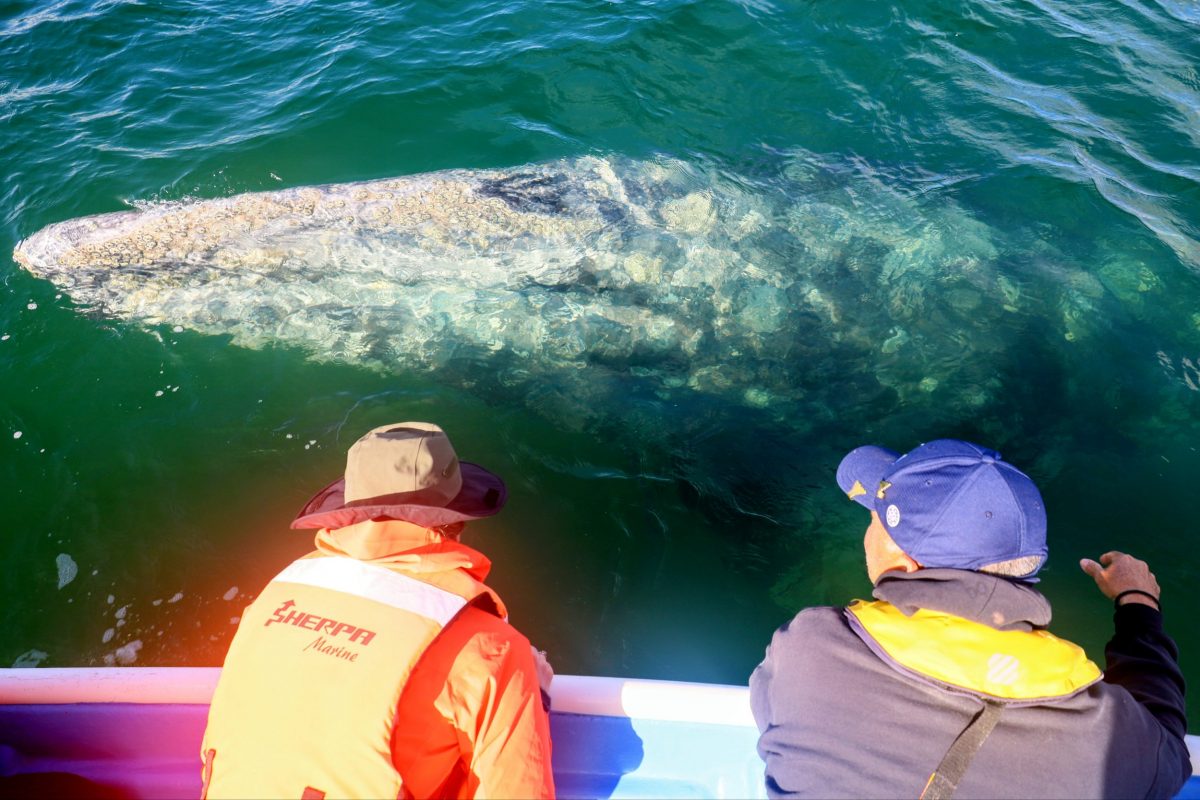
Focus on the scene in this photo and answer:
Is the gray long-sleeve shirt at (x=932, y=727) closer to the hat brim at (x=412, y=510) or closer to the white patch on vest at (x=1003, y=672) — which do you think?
the white patch on vest at (x=1003, y=672)

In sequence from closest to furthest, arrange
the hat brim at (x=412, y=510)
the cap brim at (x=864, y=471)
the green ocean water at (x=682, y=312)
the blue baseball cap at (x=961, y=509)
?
the blue baseball cap at (x=961, y=509), the hat brim at (x=412, y=510), the cap brim at (x=864, y=471), the green ocean water at (x=682, y=312)

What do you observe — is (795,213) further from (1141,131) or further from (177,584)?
(177,584)

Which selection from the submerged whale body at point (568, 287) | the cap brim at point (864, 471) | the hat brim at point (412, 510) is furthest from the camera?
the submerged whale body at point (568, 287)

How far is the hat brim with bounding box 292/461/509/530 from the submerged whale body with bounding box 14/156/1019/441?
3.00 metres

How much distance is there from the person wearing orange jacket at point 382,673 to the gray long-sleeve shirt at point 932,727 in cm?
91

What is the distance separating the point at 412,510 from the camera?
2.92 meters

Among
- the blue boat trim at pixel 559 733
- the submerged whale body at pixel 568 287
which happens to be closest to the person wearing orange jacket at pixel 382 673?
the blue boat trim at pixel 559 733

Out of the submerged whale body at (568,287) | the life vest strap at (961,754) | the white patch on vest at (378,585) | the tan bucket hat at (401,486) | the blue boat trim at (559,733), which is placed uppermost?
the tan bucket hat at (401,486)

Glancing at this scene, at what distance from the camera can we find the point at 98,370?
676cm

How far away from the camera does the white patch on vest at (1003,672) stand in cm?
227

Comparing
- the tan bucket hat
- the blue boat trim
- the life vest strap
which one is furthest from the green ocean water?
the life vest strap

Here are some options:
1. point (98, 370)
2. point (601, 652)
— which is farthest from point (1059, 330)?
point (98, 370)

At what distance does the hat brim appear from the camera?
291cm

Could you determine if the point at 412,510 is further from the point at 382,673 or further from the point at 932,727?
the point at 932,727
